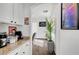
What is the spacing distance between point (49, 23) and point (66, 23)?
0.62 feet

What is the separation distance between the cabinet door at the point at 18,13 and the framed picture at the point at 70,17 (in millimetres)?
463

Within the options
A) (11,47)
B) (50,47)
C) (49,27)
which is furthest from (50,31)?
(11,47)

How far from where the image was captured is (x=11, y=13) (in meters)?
1.30

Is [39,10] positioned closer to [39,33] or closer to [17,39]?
[39,33]

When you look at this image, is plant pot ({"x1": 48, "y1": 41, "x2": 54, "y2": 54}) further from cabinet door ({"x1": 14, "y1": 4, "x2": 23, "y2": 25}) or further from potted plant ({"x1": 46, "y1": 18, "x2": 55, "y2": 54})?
cabinet door ({"x1": 14, "y1": 4, "x2": 23, "y2": 25})

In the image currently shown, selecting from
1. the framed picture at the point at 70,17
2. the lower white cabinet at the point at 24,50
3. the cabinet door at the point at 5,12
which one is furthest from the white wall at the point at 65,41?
the cabinet door at the point at 5,12

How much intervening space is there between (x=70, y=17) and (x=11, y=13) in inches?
26.1

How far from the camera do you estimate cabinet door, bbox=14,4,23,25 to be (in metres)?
1.30

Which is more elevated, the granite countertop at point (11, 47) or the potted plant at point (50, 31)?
the potted plant at point (50, 31)

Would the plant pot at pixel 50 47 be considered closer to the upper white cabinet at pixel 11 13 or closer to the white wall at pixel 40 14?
the white wall at pixel 40 14

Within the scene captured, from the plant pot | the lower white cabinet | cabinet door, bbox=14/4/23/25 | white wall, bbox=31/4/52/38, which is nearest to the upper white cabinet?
cabinet door, bbox=14/4/23/25

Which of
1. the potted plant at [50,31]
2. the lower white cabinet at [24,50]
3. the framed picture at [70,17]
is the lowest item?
the lower white cabinet at [24,50]

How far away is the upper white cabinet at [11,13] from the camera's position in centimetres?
129
